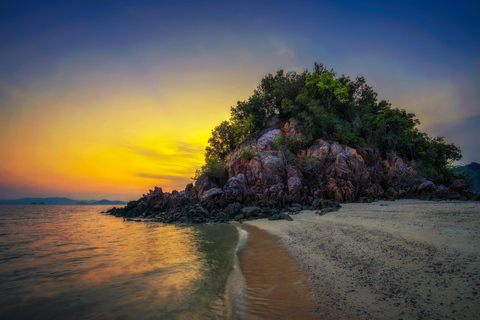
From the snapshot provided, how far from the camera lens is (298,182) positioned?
27.0 meters

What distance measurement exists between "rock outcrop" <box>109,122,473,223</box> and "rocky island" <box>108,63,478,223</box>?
13 centimetres

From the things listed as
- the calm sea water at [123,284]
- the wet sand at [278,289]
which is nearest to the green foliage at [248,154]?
the calm sea water at [123,284]

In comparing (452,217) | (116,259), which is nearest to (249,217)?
(116,259)

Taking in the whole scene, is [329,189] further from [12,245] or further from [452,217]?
[12,245]

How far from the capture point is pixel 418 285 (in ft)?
13.4

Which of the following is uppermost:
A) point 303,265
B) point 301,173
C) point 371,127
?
point 371,127

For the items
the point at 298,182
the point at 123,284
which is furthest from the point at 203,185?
the point at 123,284

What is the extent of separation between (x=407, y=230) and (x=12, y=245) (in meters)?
23.0

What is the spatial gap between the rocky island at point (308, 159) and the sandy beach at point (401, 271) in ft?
38.3

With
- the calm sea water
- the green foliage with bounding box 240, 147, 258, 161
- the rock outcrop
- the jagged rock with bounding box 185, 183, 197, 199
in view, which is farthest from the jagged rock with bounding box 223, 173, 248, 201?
the calm sea water

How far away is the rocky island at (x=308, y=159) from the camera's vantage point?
26000mm

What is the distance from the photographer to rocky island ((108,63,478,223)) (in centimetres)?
2600

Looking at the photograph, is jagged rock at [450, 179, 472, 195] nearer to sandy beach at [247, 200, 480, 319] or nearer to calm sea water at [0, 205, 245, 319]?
sandy beach at [247, 200, 480, 319]

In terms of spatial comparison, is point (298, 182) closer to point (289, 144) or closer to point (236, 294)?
point (289, 144)
